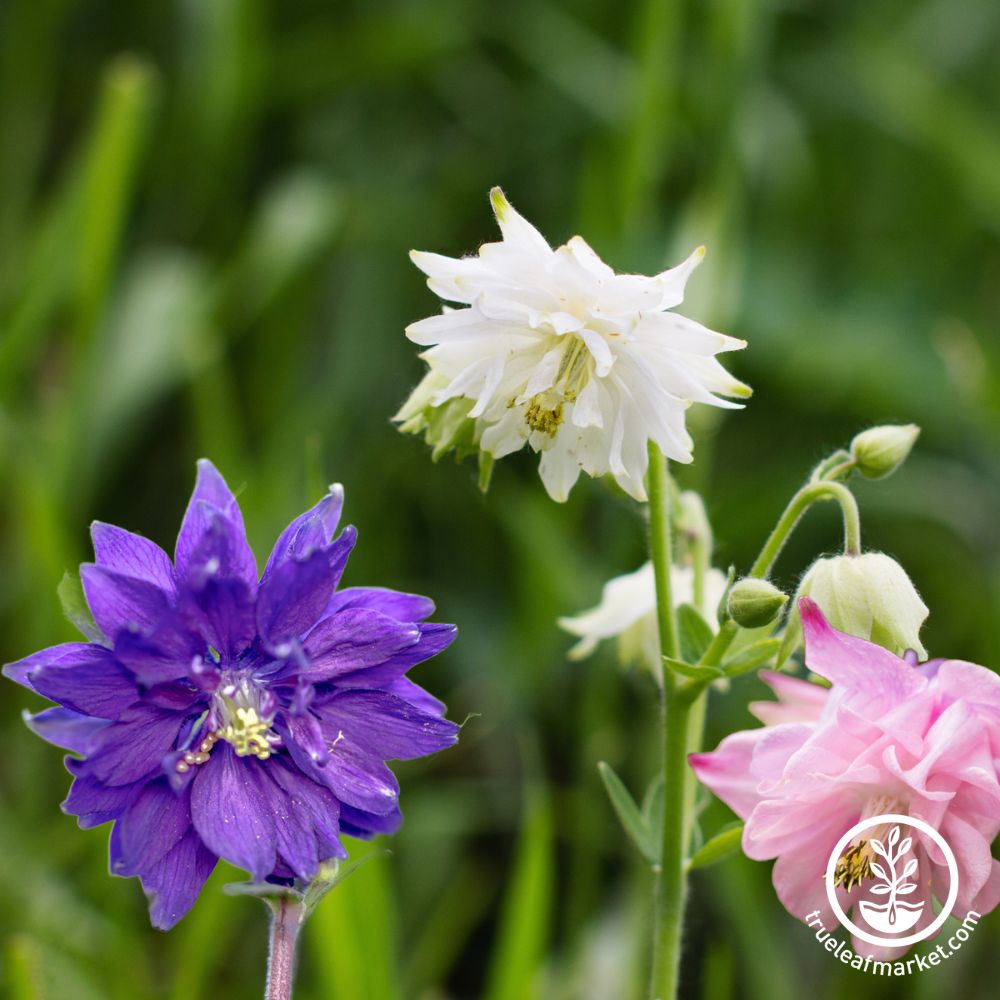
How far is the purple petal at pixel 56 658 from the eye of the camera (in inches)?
22.8

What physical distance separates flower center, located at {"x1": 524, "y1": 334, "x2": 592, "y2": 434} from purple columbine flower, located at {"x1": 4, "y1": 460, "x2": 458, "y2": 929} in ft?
0.42

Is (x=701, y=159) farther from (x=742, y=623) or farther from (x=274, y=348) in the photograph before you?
(x=742, y=623)

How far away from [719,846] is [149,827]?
0.91ft

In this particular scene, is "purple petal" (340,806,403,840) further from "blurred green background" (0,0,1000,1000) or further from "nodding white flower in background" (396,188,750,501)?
"blurred green background" (0,0,1000,1000)

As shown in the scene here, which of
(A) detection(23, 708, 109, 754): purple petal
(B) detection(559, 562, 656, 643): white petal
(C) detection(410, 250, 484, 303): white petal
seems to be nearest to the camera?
(A) detection(23, 708, 109, 754): purple petal

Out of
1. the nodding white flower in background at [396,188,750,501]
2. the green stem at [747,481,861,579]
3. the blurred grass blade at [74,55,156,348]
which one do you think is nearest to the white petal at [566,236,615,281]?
the nodding white flower in background at [396,188,750,501]

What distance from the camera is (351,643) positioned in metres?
0.61

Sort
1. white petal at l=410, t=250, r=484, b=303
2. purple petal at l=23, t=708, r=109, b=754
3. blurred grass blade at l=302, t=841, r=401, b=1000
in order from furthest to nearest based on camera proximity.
Answer: 1. blurred grass blade at l=302, t=841, r=401, b=1000
2. white petal at l=410, t=250, r=484, b=303
3. purple petal at l=23, t=708, r=109, b=754

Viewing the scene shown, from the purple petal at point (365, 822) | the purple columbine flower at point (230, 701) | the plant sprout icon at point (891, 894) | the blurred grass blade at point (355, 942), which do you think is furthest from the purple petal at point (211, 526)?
the blurred grass blade at point (355, 942)

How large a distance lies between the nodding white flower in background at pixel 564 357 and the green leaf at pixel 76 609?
183 millimetres

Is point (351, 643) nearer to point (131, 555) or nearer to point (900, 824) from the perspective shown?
point (131, 555)

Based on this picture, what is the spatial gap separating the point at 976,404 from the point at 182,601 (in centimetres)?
124

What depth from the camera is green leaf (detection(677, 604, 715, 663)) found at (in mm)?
725

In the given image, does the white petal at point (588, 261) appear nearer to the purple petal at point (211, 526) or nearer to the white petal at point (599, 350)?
the white petal at point (599, 350)
